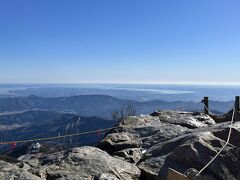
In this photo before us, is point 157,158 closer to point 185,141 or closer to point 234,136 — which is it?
point 185,141

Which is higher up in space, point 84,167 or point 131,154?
point 84,167

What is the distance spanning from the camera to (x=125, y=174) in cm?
826

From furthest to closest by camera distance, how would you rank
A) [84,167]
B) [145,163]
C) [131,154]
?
[131,154], [145,163], [84,167]

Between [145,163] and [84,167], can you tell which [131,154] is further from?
[84,167]

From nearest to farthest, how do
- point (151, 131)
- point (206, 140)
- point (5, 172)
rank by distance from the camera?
point (5, 172)
point (206, 140)
point (151, 131)

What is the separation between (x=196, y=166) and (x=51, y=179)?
342 centimetres

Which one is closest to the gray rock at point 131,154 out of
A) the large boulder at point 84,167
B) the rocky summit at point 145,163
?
the rocky summit at point 145,163

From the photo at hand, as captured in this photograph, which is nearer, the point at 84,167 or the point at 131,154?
the point at 84,167

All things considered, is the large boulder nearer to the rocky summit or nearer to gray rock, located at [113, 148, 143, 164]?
the rocky summit

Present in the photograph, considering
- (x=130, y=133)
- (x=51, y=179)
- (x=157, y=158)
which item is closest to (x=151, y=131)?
(x=130, y=133)

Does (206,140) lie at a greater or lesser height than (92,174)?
greater

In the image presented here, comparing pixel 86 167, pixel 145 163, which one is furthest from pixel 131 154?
pixel 86 167

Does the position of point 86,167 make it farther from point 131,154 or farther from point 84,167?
point 131,154


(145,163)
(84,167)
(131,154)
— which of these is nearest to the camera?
(84,167)
